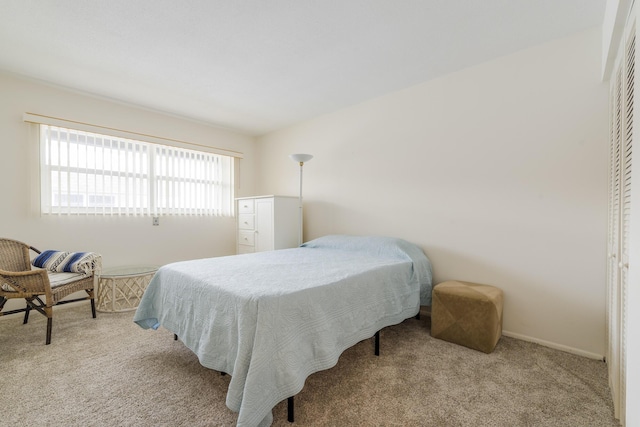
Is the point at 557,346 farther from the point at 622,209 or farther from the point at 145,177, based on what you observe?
the point at 145,177

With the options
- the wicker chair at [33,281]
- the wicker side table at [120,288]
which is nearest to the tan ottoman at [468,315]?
the wicker side table at [120,288]

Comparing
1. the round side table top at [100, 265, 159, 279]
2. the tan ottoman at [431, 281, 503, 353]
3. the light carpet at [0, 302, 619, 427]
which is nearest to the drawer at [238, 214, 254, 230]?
the round side table top at [100, 265, 159, 279]

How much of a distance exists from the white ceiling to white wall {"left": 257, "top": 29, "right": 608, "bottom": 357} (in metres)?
0.24

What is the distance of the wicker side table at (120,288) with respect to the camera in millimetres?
2811

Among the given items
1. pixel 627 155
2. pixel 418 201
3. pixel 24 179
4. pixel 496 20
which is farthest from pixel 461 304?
pixel 24 179

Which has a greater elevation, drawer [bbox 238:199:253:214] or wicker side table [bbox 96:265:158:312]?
drawer [bbox 238:199:253:214]

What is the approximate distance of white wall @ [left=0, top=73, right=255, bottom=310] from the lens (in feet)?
8.84

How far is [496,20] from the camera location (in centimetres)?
190

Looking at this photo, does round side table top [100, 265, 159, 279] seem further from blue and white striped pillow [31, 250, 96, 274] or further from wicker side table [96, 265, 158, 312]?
blue and white striped pillow [31, 250, 96, 274]

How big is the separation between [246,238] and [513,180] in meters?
3.20

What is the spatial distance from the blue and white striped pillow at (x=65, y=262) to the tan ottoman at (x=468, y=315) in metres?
3.14

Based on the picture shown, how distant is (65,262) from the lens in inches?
102

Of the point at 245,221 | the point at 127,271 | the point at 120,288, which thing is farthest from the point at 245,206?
the point at 120,288

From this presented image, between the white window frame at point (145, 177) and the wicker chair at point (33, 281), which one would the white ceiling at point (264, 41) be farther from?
the wicker chair at point (33, 281)
